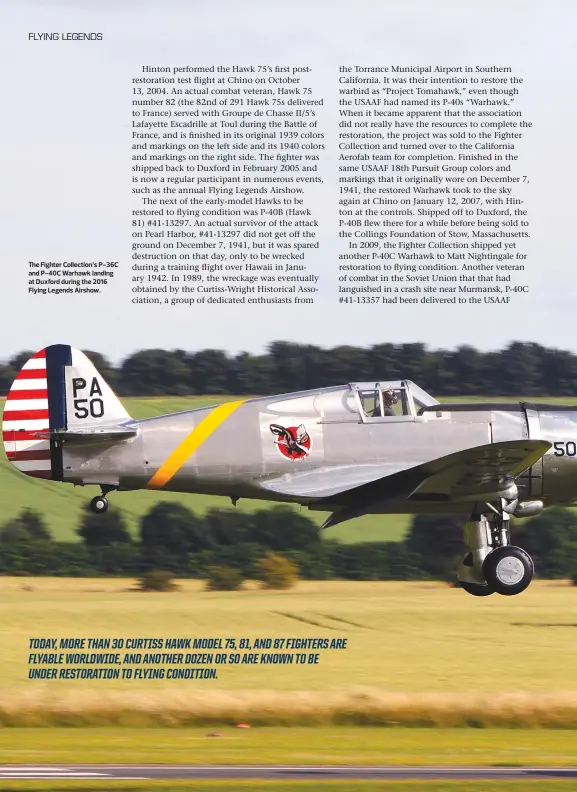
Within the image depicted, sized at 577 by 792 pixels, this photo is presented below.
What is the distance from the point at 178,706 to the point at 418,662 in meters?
12.9

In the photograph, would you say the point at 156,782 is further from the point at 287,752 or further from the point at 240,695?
the point at 240,695

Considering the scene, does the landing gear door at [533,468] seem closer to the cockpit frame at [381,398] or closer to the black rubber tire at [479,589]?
the black rubber tire at [479,589]

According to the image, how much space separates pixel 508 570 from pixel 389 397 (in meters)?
2.84

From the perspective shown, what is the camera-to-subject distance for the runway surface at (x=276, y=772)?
16.5 m

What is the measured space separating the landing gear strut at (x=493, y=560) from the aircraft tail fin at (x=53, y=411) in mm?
4948

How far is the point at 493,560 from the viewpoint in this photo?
55.7ft

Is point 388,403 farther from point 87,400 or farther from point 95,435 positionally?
point 87,400

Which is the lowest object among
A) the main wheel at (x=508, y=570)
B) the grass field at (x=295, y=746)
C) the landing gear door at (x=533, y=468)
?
the grass field at (x=295, y=746)

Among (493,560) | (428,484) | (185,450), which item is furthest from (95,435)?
(493,560)

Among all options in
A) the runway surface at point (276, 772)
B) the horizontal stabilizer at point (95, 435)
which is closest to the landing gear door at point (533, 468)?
the runway surface at point (276, 772)

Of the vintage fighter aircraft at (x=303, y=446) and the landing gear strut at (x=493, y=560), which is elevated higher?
the vintage fighter aircraft at (x=303, y=446)

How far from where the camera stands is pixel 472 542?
17391mm

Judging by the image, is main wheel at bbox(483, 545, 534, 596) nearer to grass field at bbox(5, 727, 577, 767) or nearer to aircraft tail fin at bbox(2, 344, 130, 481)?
grass field at bbox(5, 727, 577, 767)

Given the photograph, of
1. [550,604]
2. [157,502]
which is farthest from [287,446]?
[157,502]
